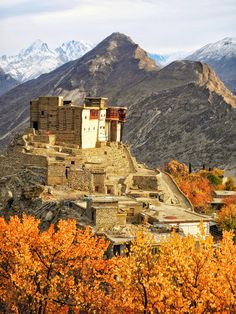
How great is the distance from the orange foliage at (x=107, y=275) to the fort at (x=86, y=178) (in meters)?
3.91

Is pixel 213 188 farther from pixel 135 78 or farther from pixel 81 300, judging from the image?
pixel 135 78

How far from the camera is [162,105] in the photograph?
137 meters

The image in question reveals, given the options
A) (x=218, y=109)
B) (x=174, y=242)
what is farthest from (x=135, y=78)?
(x=174, y=242)

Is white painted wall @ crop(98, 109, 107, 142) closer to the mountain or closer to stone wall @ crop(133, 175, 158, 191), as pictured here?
stone wall @ crop(133, 175, 158, 191)

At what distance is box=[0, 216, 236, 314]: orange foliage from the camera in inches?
863

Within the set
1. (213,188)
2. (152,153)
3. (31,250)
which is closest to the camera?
(31,250)

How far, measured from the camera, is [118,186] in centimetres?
4541

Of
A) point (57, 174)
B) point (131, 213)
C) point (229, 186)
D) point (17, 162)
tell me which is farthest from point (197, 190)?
point (131, 213)

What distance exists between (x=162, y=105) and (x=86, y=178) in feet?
318

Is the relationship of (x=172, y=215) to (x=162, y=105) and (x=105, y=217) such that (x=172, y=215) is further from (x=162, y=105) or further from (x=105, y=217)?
(x=162, y=105)

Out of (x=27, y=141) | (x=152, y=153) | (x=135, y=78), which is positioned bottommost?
(x=152, y=153)

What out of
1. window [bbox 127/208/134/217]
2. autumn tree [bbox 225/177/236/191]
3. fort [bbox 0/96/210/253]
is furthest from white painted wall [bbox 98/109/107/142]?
window [bbox 127/208/134/217]

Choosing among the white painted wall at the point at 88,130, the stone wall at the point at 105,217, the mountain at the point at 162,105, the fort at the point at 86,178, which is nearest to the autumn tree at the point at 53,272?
the fort at the point at 86,178

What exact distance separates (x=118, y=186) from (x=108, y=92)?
120360mm
